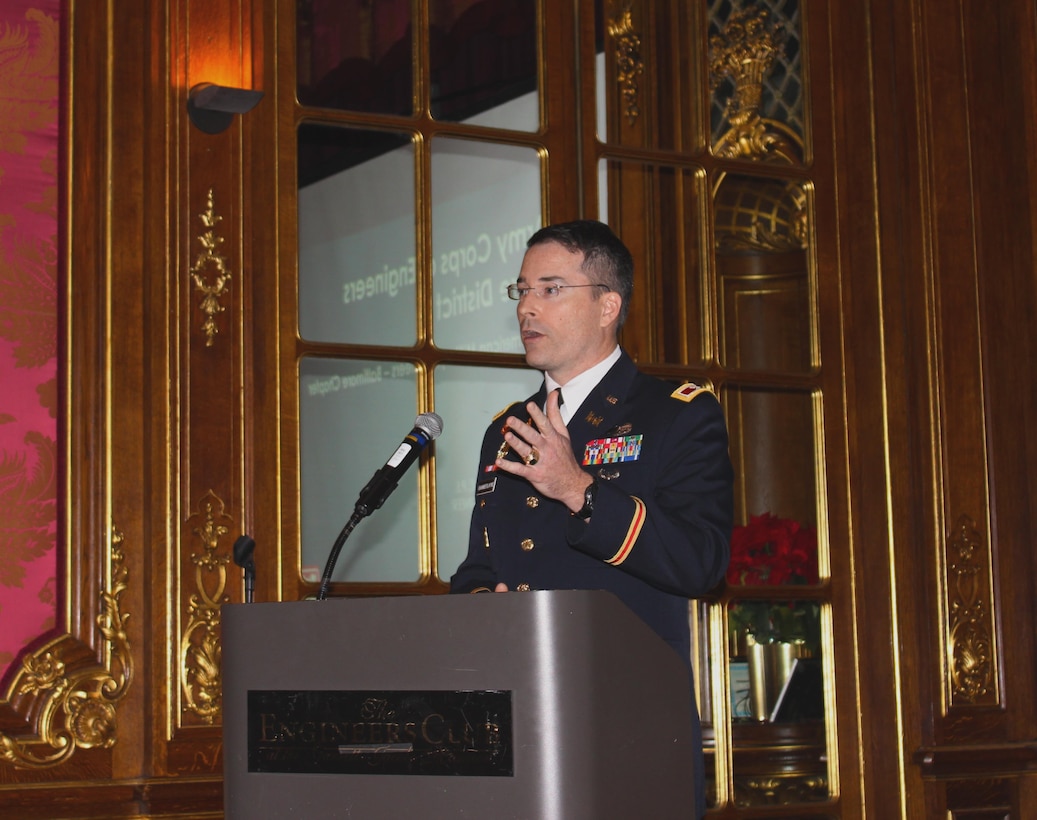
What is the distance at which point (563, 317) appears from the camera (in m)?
2.28

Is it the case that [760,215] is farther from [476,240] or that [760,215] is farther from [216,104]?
[216,104]

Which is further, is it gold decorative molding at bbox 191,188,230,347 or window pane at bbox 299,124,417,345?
window pane at bbox 299,124,417,345

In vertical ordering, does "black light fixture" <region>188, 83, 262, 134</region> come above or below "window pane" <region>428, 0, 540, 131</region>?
below

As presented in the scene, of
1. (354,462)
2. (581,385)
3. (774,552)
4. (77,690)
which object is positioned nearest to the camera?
(581,385)

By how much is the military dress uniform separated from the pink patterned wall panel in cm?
89

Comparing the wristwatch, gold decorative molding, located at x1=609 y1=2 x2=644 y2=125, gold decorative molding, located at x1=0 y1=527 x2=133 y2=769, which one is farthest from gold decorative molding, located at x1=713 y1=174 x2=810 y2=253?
the wristwatch

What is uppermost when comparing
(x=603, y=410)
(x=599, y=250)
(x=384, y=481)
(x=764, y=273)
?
(x=764, y=273)

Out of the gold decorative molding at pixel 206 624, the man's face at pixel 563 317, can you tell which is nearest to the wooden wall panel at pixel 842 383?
the gold decorative molding at pixel 206 624

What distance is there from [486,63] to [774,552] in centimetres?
130

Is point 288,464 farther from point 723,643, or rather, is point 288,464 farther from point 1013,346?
point 1013,346

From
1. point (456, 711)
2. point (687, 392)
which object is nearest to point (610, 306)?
point (687, 392)

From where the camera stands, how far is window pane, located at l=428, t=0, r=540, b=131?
3301 millimetres

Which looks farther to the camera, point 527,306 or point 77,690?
point 77,690

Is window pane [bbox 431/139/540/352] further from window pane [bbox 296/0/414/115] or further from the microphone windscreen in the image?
the microphone windscreen
